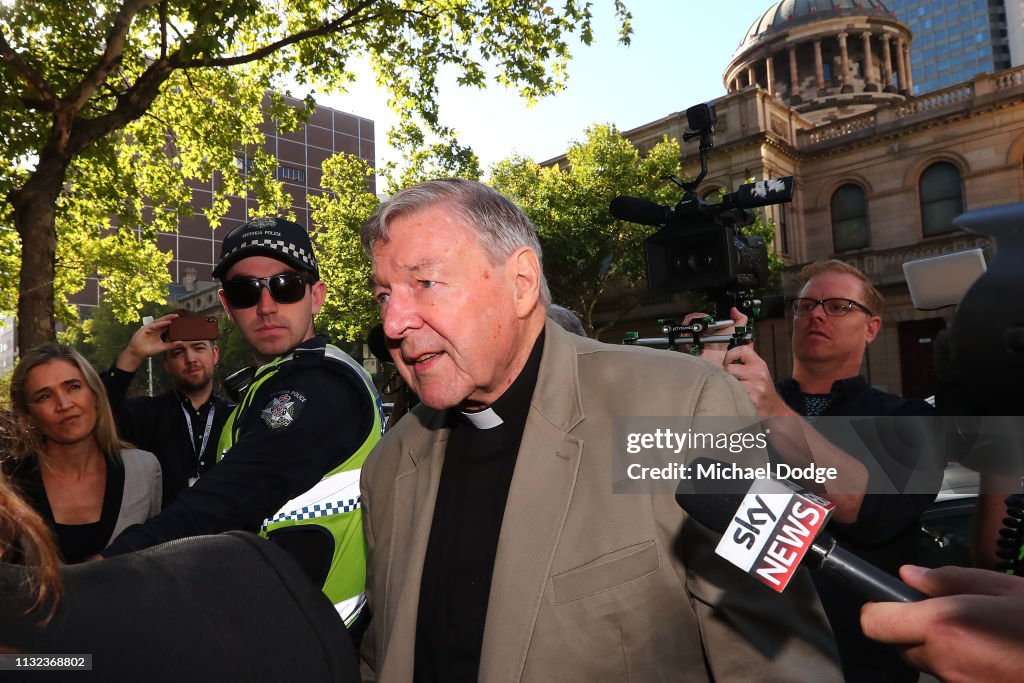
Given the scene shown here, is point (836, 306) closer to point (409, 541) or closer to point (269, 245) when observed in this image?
point (409, 541)

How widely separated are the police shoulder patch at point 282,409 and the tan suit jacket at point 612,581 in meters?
0.49

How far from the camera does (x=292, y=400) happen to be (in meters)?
2.05

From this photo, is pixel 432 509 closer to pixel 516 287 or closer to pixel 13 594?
pixel 516 287

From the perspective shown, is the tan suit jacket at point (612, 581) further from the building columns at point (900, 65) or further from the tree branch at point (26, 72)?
the building columns at point (900, 65)

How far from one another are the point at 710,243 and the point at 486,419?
61.9 inches

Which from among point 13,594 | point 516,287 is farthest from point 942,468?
point 13,594

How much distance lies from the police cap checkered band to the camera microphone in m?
1.33

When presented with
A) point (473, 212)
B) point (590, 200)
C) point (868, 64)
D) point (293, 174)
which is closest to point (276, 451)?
point (473, 212)

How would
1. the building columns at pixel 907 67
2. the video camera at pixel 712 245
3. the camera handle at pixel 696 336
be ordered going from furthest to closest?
the building columns at pixel 907 67, the video camera at pixel 712 245, the camera handle at pixel 696 336

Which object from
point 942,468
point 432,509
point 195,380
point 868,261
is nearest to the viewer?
point 432,509

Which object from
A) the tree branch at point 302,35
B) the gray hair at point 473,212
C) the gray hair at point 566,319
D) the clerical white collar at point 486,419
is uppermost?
the tree branch at point 302,35

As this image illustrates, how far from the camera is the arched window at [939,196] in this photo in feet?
84.8

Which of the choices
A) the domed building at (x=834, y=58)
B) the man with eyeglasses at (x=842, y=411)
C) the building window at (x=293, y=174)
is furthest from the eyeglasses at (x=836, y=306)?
the building window at (x=293, y=174)

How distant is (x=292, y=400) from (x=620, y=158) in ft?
79.1
